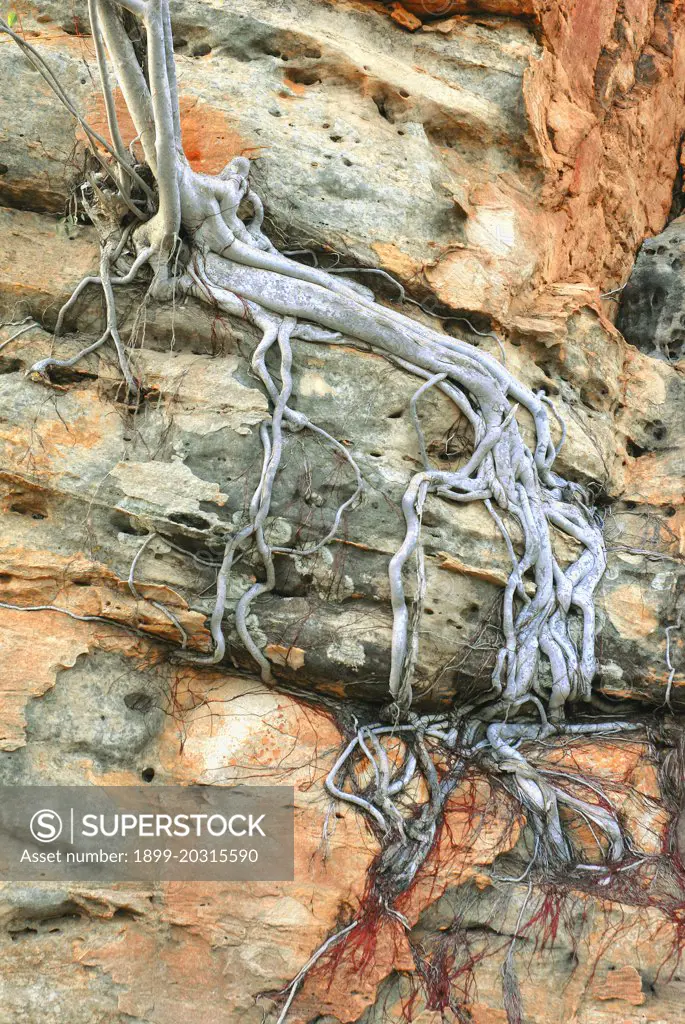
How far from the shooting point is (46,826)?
4.07 m

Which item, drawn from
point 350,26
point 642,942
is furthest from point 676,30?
point 642,942

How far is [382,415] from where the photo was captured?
513 centimetres

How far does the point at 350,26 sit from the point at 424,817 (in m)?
4.96

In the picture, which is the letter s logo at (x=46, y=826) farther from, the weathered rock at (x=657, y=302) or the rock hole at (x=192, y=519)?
the weathered rock at (x=657, y=302)

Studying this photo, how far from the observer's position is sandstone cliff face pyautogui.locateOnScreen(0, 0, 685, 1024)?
399 centimetres

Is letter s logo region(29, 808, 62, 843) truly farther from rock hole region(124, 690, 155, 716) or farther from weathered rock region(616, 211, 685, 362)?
weathered rock region(616, 211, 685, 362)

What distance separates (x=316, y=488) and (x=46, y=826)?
202 centimetres

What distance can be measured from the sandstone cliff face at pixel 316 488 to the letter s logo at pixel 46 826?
16cm

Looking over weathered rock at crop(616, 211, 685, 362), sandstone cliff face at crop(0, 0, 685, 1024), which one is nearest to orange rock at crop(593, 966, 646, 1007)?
sandstone cliff face at crop(0, 0, 685, 1024)

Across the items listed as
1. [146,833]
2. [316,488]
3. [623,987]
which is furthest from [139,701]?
[623,987]

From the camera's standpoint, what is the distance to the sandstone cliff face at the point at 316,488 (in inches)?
157

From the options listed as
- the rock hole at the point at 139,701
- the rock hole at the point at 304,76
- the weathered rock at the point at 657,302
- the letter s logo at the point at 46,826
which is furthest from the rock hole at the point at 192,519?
the weathered rock at the point at 657,302

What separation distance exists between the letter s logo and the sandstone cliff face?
160mm

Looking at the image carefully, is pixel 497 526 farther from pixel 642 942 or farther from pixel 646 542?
pixel 642 942
